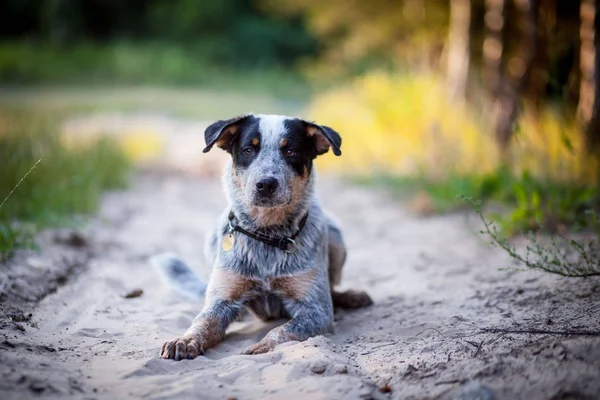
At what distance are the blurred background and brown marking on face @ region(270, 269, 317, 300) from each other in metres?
1.95

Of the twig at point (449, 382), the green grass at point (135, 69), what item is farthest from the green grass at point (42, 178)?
the green grass at point (135, 69)

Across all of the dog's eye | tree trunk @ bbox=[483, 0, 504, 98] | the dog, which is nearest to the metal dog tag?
the dog

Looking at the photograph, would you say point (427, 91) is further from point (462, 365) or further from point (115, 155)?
point (462, 365)

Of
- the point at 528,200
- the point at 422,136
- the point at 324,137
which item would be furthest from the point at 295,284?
the point at 422,136

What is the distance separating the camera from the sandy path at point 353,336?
312 cm

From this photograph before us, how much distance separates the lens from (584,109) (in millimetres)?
9430

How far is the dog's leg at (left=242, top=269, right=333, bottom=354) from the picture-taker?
415 cm

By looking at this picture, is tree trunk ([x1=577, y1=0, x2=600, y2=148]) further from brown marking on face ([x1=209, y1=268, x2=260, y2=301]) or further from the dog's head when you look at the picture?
brown marking on face ([x1=209, y1=268, x2=260, y2=301])

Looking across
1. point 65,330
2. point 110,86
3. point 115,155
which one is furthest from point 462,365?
point 110,86

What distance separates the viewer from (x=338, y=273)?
532 centimetres

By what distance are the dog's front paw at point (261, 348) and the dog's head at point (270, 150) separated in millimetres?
1022

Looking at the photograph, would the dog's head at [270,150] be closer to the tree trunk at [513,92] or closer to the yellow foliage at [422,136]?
the yellow foliage at [422,136]

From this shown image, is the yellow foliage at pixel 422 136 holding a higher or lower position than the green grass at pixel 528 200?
higher

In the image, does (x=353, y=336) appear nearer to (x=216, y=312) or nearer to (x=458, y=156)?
(x=216, y=312)
